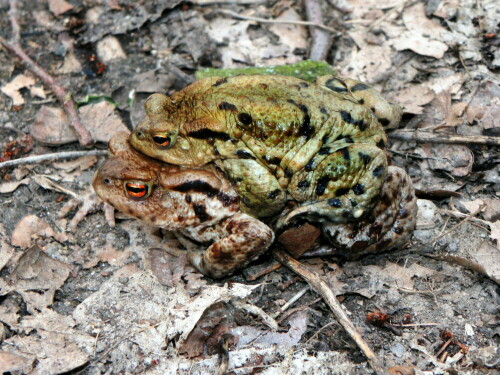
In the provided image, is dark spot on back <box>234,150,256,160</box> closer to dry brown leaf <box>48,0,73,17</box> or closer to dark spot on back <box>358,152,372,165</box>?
dark spot on back <box>358,152,372,165</box>

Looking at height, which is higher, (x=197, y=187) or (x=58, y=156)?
(x=197, y=187)

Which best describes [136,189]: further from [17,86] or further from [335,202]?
[17,86]

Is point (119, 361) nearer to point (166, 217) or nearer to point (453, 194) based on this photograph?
point (166, 217)

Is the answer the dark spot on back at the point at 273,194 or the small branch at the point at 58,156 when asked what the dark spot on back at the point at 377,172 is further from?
the small branch at the point at 58,156

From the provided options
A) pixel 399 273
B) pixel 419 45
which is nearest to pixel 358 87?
pixel 419 45

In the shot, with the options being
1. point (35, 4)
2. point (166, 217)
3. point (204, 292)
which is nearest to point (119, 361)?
point (204, 292)

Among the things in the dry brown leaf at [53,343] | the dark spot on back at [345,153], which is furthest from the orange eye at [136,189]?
the dark spot on back at [345,153]
